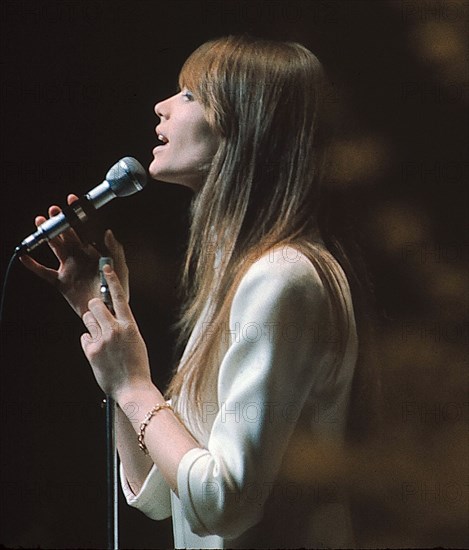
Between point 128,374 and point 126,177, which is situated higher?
point 126,177

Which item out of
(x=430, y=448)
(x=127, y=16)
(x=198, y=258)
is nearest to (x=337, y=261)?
(x=198, y=258)

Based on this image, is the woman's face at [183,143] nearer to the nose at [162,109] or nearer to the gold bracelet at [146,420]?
the nose at [162,109]

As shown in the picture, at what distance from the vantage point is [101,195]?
1.38m

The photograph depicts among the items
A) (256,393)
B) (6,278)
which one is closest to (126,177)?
(6,278)

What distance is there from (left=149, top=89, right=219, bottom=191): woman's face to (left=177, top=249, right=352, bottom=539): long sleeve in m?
0.19

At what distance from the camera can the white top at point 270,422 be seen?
1172mm

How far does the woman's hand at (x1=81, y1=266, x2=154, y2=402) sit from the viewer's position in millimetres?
1278

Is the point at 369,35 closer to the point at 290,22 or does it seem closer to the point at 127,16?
the point at 290,22

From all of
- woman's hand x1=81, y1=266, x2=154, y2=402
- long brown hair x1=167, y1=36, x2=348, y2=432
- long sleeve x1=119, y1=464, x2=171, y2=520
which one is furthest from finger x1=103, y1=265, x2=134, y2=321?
long sleeve x1=119, y1=464, x2=171, y2=520

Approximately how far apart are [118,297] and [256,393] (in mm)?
258

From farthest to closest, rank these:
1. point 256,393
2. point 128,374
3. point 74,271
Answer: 1. point 74,271
2. point 128,374
3. point 256,393

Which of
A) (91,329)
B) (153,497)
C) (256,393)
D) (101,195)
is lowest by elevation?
(153,497)

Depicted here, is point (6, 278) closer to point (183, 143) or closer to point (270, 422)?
point (183, 143)

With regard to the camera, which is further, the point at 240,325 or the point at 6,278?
the point at 6,278
